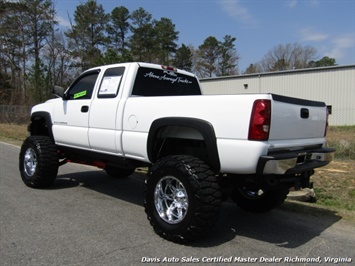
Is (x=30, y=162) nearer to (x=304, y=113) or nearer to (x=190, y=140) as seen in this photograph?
(x=190, y=140)

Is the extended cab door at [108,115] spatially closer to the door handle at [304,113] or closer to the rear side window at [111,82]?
the rear side window at [111,82]

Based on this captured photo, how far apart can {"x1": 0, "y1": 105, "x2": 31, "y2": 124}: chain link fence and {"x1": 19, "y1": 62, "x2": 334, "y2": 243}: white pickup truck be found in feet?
94.9

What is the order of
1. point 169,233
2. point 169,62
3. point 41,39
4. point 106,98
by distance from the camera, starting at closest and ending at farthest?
point 169,233
point 106,98
point 41,39
point 169,62

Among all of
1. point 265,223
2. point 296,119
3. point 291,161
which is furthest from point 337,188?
point 291,161

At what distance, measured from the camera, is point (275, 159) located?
3814 mm

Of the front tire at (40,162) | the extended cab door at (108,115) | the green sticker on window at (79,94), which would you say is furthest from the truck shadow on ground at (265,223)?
the green sticker on window at (79,94)

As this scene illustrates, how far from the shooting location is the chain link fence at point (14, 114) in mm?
32969

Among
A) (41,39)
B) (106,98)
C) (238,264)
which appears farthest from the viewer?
(41,39)

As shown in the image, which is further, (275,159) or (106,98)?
(106,98)

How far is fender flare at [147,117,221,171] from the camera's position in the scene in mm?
4109

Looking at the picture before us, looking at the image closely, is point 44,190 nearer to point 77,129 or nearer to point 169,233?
point 77,129

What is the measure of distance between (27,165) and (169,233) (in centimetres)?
402

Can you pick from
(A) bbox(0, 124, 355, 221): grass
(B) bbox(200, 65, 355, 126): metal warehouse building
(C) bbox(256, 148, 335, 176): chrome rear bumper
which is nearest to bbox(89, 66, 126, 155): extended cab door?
(C) bbox(256, 148, 335, 176): chrome rear bumper

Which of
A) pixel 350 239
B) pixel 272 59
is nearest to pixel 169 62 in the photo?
pixel 272 59
